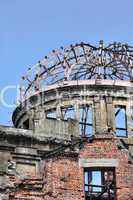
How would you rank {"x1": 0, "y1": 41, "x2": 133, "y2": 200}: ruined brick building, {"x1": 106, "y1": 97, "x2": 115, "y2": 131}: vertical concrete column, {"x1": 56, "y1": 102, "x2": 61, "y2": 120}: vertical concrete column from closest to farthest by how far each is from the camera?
{"x1": 0, "y1": 41, "x2": 133, "y2": 200}: ruined brick building
{"x1": 106, "y1": 97, "x2": 115, "y2": 131}: vertical concrete column
{"x1": 56, "y1": 102, "x2": 61, "y2": 120}: vertical concrete column

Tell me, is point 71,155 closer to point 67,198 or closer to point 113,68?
point 67,198

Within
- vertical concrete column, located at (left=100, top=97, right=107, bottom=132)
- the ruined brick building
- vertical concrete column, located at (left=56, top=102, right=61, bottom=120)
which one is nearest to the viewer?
the ruined brick building

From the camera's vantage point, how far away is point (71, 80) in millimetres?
26781

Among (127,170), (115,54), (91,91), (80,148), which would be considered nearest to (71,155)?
(80,148)

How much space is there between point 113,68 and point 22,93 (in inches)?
179

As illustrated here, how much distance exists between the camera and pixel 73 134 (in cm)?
2369

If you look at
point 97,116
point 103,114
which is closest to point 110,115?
point 103,114

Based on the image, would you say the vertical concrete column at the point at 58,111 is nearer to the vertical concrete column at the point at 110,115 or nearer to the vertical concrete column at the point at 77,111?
the vertical concrete column at the point at 77,111

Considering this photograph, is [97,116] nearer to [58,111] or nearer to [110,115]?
[110,115]

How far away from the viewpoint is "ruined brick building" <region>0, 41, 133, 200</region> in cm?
2073

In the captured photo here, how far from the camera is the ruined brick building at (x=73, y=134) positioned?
20.7m

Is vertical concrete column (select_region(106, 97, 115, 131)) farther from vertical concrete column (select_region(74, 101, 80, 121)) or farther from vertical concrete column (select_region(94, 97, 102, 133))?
vertical concrete column (select_region(74, 101, 80, 121))

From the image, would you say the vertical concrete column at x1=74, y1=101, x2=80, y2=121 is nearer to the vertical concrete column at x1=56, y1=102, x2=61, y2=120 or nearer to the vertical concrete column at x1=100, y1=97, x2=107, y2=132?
the vertical concrete column at x1=56, y1=102, x2=61, y2=120

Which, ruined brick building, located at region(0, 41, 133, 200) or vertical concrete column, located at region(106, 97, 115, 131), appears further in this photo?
vertical concrete column, located at region(106, 97, 115, 131)
